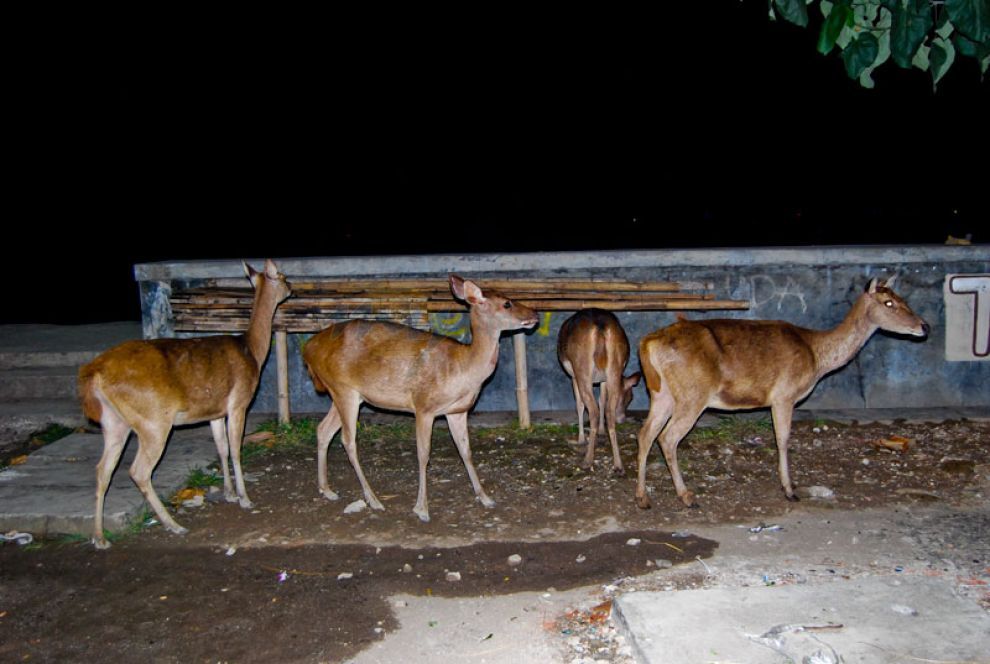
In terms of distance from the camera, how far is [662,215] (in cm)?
3375

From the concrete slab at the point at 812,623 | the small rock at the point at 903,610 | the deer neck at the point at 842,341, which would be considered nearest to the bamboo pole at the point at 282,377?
the concrete slab at the point at 812,623

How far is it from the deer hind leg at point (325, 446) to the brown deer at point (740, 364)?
276cm

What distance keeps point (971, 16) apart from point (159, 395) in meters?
5.76

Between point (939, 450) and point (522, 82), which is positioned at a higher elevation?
point (522, 82)

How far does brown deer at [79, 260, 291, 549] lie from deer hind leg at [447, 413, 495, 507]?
71.0 inches

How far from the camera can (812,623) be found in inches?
177

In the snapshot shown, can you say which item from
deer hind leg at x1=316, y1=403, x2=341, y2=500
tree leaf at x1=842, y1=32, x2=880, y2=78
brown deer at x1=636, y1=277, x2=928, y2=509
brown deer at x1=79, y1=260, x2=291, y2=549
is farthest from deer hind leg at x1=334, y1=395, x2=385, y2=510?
tree leaf at x1=842, y1=32, x2=880, y2=78

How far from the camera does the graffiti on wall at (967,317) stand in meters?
9.40

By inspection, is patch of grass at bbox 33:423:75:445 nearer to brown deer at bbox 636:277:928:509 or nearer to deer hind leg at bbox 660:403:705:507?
brown deer at bbox 636:277:928:509

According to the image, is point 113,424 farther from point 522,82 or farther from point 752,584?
point 522,82

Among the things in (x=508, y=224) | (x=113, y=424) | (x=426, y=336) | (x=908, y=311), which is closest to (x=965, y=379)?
(x=908, y=311)

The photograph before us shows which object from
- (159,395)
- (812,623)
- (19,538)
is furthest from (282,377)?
(812,623)

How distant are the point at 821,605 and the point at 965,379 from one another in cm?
632

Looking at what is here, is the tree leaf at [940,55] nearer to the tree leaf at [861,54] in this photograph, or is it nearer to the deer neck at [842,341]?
the tree leaf at [861,54]
